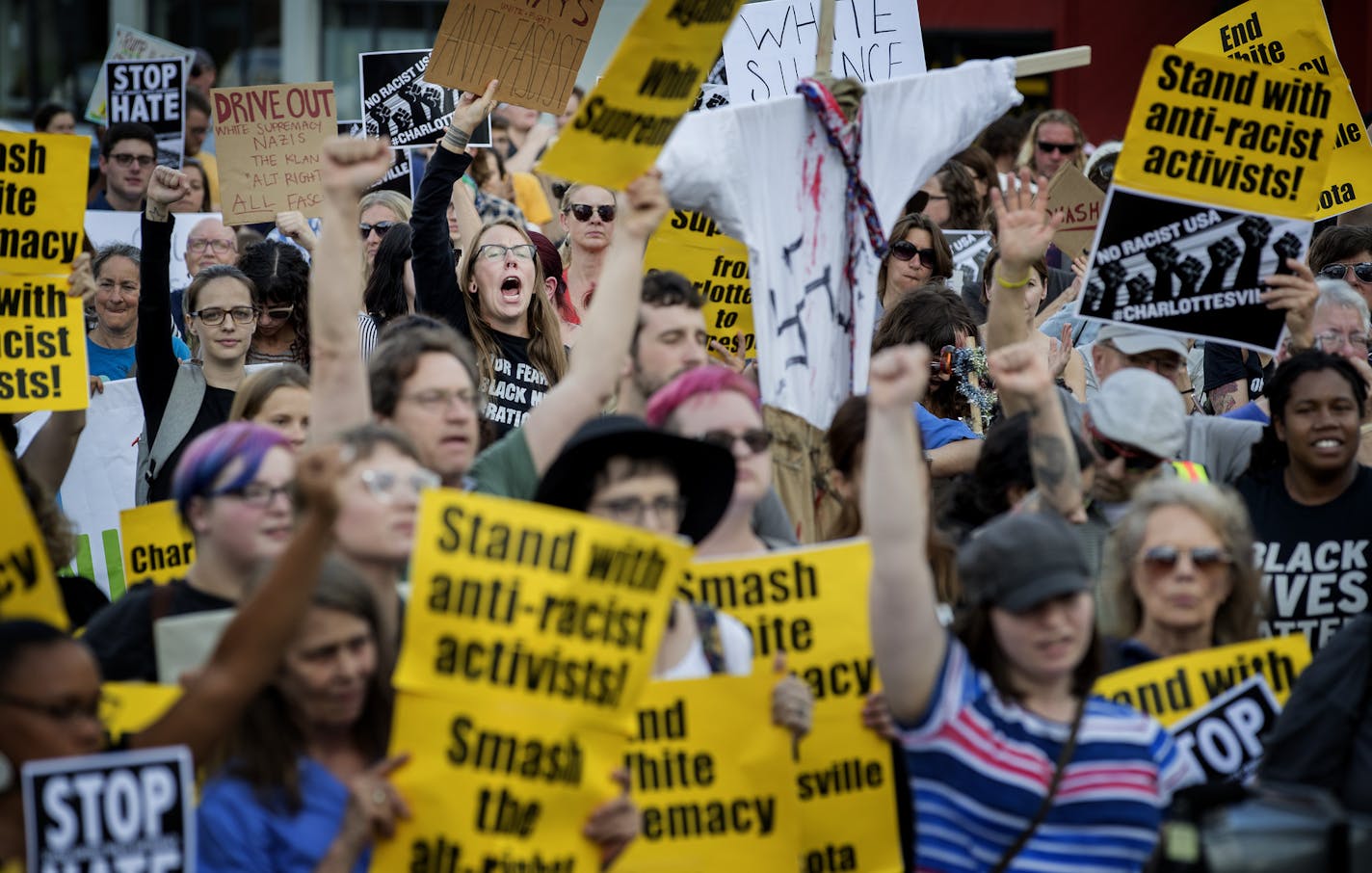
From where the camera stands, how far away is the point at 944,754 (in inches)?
149

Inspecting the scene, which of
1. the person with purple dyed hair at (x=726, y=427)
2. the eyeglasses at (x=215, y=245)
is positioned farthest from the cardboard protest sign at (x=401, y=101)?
the person with purple dyed hair at (x=726, y=427)

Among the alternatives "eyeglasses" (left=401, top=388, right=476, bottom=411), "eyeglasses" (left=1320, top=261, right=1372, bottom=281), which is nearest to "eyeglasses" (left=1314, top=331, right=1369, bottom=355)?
"eyeglasses" (left=1320, top=261, right=1372, bottom=281)

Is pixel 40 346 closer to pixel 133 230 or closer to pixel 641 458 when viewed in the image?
pixel 641 458

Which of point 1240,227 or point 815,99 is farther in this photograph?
point 1240,227

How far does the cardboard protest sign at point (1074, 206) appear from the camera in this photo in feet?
30.1

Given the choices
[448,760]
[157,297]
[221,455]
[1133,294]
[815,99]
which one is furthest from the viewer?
[157,297]

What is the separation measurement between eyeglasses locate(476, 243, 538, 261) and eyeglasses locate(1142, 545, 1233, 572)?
10.5 feet

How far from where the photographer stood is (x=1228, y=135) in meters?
6.19

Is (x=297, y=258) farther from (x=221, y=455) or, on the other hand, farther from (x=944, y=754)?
(x=944, y=754)

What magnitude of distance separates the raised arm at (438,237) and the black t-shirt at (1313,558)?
2.91 m

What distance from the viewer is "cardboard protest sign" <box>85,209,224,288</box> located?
9.91 m

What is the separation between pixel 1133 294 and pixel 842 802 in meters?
2.35

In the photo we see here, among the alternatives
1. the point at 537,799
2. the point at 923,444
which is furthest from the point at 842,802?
the point at 923,444

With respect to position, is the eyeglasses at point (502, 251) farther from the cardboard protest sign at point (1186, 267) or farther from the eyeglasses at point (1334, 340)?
the eyeglasses at point (1334, 340)
